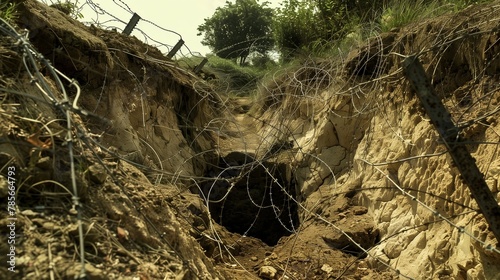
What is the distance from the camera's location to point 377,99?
4742 mm

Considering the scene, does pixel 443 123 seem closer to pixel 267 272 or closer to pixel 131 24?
pixel 267 272

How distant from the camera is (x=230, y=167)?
3729 millimetres

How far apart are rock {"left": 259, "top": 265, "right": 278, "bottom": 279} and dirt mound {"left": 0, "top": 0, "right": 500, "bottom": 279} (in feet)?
0.08

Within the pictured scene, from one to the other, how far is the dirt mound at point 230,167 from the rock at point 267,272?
0.03 metres

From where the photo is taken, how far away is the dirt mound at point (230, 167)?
2.01 meters

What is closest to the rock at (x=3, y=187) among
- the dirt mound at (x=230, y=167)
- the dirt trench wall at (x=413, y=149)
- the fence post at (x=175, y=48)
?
the dirt mound at (x=230, y=167)

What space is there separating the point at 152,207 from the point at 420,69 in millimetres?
1710

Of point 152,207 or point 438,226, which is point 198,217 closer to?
point 152,207

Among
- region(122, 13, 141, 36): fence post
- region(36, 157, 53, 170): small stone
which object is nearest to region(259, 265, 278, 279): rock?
region(36, 157, 53, 170): small stone

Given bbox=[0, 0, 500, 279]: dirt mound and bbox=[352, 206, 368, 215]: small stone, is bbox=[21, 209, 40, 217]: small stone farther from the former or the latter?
bbox=[352, 206, 368, 215]: small stone

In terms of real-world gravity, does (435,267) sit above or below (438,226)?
below

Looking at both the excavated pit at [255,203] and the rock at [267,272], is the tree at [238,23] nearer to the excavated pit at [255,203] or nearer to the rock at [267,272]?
the excavated pit at [255,203]

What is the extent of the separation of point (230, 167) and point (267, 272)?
0.89 metres

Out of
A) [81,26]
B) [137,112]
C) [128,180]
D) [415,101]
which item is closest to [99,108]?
[137,112]
